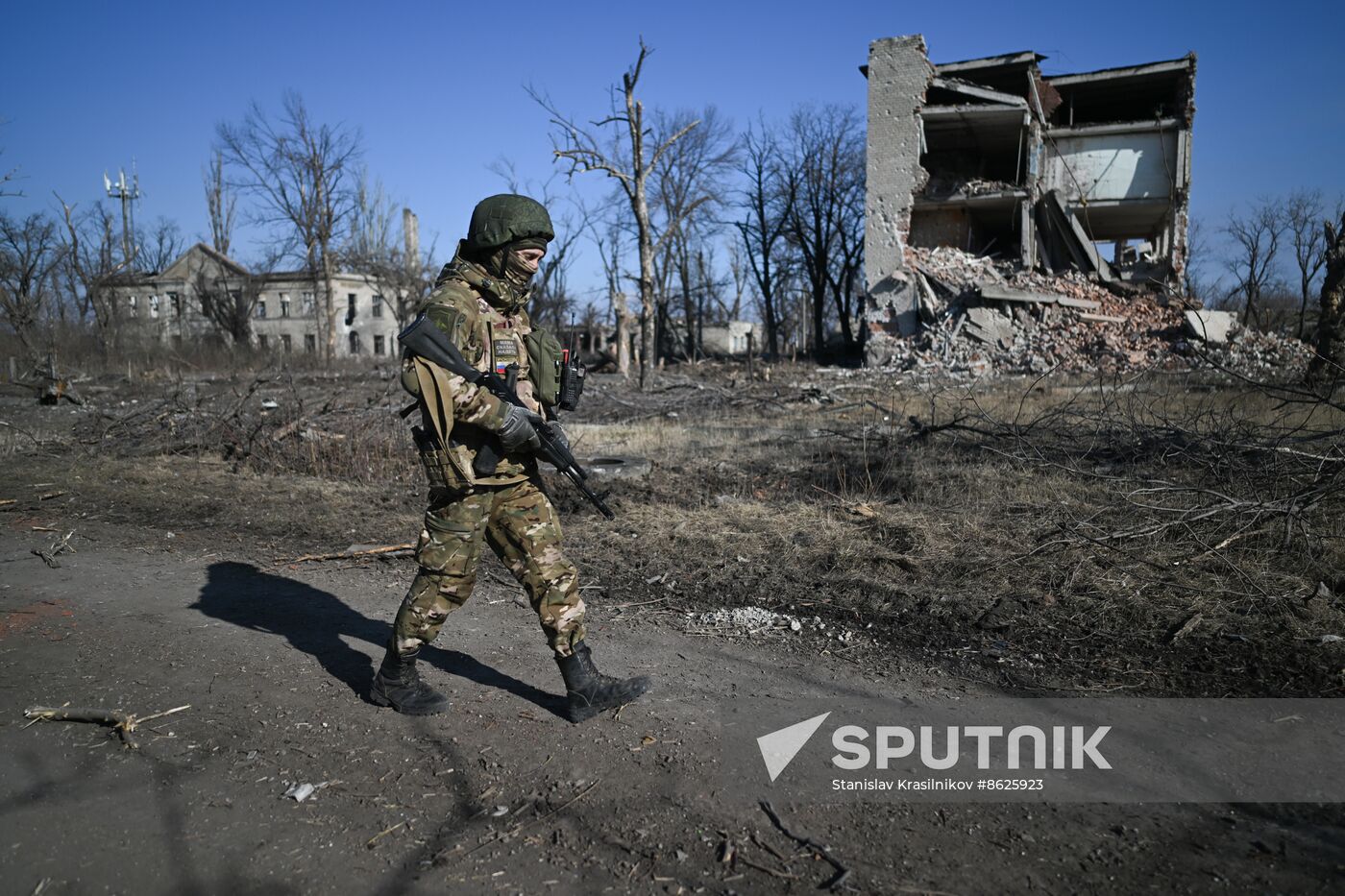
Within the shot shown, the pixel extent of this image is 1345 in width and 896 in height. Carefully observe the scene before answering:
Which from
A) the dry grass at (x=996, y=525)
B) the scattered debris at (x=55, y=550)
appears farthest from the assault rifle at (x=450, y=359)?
the scattered debris at (x=55, y=550)

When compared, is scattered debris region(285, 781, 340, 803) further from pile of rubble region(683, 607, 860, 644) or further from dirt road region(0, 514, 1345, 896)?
pile of rubble region(683, 607, 860, 644)

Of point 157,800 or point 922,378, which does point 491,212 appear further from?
point 922,378

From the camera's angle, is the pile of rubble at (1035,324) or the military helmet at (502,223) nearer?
the military helmet at (502,223)

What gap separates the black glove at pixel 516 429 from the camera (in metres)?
2.97

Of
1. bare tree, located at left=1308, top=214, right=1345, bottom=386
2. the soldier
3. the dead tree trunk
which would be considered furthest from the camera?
the dead tree trunk

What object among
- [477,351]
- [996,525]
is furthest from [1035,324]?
[477,351]

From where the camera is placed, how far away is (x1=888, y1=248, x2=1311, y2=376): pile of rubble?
18.0m

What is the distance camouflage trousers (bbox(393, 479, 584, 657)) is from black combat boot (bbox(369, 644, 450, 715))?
0.07m

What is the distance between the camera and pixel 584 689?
121 inches

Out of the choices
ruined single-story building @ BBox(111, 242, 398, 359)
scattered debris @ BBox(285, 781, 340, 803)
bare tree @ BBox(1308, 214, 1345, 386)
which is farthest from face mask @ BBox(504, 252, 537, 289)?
ruined single-story building @ BBox(111, 242, 398, 359)

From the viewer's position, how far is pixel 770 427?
10883mm

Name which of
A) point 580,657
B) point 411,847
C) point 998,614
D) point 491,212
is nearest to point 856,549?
point 998,614

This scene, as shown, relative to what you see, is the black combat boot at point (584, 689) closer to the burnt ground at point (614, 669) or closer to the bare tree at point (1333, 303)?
the burnt ground at point (614, 669)

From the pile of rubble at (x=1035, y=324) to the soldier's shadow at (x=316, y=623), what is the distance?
1582 cm
